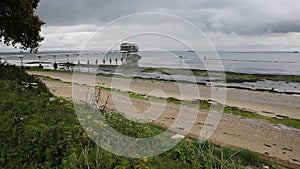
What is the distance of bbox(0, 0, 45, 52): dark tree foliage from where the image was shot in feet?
40.2

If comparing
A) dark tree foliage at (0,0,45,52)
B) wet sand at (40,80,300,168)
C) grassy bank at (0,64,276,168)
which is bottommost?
wet sand at (40,80,300,168)

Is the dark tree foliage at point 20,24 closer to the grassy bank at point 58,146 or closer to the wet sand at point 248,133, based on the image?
the wet sand at point 248,133

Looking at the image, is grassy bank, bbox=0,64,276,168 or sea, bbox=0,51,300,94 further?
sea, bbox=0,51,300,94

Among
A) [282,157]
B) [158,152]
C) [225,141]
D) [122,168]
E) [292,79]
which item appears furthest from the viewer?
[292,79]

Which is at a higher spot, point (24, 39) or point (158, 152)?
point (24, 39)

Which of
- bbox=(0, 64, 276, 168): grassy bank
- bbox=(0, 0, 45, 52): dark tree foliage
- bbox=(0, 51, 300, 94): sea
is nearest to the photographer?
bbox=(0, 64, 276, 168): grassy bank

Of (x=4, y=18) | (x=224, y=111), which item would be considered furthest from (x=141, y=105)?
(x=4, y=18)

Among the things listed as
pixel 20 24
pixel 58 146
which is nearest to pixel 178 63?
pixel 20 24

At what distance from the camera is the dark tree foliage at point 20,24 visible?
483 inches

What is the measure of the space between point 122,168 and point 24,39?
1148 centimetres

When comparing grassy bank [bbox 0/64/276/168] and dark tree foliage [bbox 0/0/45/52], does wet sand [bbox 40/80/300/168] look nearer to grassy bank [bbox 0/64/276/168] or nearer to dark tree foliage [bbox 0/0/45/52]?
grassy bank [bbox 0/64/276/168]

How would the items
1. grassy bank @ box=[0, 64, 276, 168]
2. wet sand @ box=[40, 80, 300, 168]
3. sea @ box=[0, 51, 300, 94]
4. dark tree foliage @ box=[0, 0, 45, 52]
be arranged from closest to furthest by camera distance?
grassy bank @ box=[0, 64, 276, 168]
wet sand @ box=[40, 80, 300, 168]
dark tree foliage @ box=[0, 0, 45, 52]
sea @ box=[0, 51, 300, 94]

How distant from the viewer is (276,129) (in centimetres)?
1341

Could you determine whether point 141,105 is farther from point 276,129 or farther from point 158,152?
point 158,152
